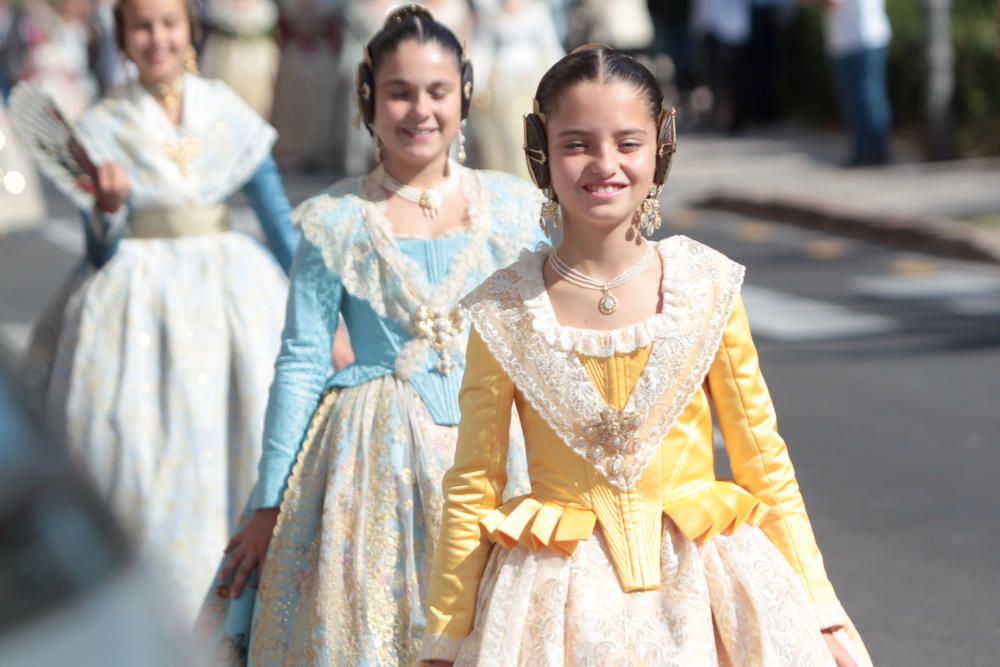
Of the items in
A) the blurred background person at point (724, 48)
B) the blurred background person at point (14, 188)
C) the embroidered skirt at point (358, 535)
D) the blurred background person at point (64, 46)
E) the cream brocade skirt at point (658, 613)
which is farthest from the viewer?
the blurred background person at point (64, 46)

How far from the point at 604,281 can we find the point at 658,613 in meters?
0.58

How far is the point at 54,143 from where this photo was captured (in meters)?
5.92

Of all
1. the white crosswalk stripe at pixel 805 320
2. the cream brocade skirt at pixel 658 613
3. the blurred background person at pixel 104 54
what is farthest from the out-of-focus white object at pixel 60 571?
the blurred background person at pixel 104 54

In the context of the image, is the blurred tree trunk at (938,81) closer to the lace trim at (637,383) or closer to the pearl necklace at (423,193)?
the pearl necklace at (423,193)

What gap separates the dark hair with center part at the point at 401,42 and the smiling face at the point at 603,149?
3.49ft

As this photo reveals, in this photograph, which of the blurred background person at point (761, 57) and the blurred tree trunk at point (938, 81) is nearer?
the blurred tree trunk at point (938, 81)

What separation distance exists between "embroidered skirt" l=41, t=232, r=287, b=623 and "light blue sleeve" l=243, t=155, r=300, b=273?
300mm

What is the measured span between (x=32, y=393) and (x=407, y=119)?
2.49 m

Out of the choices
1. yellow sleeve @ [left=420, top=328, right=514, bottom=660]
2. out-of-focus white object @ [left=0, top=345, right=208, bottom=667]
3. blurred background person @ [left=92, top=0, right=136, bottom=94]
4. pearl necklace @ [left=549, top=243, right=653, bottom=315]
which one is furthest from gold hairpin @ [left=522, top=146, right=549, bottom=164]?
blurred background person @ [left=92, top=0, right=136, bottom=94]

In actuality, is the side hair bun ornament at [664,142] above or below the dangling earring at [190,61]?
Answer: below

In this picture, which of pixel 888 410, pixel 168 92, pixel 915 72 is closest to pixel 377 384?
pixel 168 92

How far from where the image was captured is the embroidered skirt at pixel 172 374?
5852 mm

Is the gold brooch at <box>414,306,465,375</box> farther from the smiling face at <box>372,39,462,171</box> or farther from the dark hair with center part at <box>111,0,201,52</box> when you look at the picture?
the dark hair with center part at <box>111,0,201,52</box>

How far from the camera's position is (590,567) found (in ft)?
11.4
